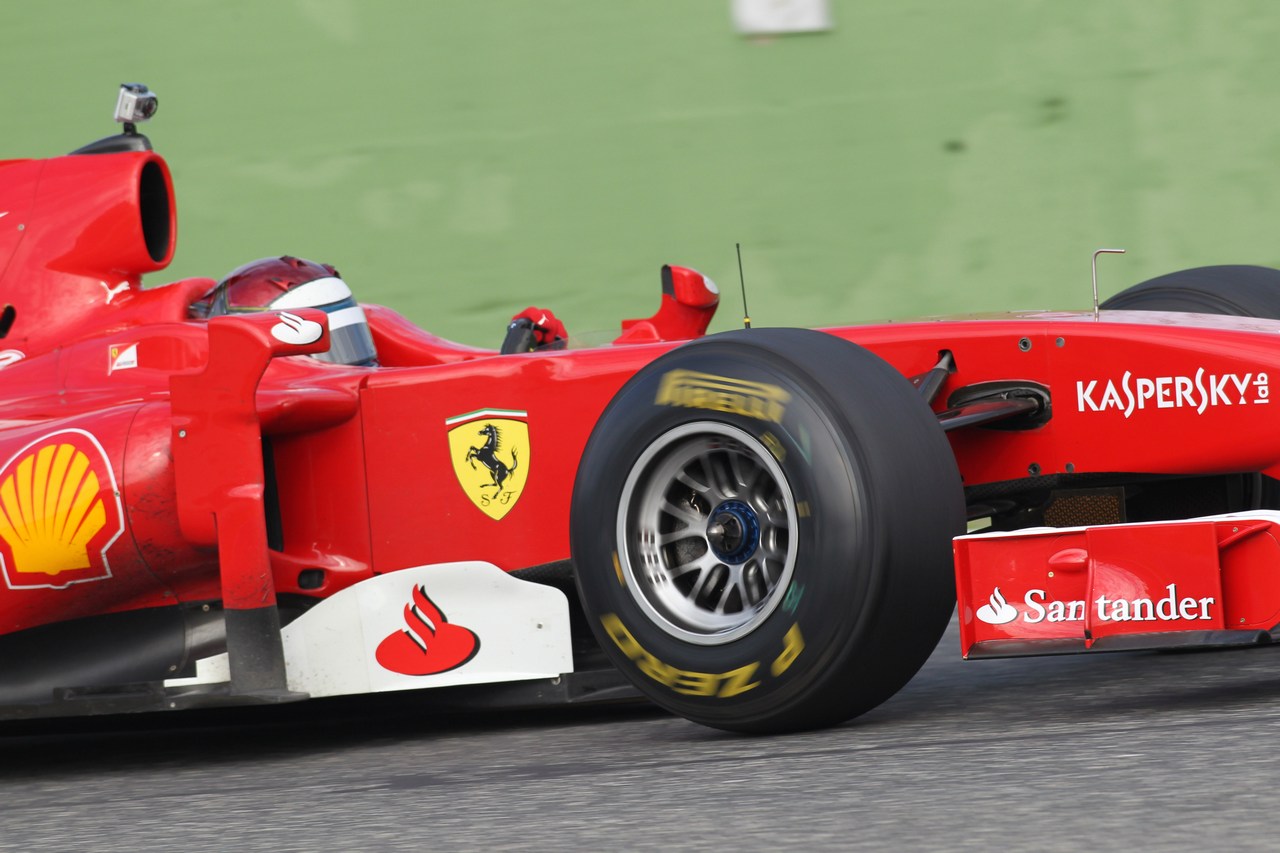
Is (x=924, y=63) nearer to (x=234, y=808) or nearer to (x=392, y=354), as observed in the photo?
(x=392, y=354)

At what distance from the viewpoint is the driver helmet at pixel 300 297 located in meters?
4.67

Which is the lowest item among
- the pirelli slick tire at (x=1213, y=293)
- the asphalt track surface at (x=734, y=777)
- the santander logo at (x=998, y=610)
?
the asphalt track surface at (x=734, y=777)

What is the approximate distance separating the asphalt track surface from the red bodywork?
0.41 m

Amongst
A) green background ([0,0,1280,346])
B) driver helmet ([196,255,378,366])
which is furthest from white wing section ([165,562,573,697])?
green background ([0,0,1280,346])

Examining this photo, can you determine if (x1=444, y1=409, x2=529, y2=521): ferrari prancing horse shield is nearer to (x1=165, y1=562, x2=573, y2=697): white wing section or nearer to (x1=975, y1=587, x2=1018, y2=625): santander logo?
(x1=165, y1=562, x2=573, y2=697): white wing section

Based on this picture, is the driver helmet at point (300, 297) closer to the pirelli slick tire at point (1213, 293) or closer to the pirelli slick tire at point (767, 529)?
the pirelli slick tire at point (767, 529)

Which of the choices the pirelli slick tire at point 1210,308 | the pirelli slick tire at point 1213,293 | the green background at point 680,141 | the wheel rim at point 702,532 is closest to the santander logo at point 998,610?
the wheel rim at point 702,532

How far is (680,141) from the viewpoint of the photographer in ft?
26.6

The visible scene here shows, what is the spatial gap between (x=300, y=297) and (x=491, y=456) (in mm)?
938

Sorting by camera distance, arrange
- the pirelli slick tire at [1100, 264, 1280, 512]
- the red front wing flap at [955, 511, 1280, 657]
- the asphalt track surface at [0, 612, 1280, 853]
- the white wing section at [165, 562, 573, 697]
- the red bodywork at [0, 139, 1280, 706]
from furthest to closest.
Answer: the pirelli slick tire at [1100, 264, 1280, 512] → the white wing section at [165, 562, 573, 697] → the red bodywork at [0, 139, 1280, 706] → the red front wing flap at [955, 511, 1280, 657] → the asphalt track surface at [0, 612, 1280, 853]

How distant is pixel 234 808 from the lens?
3.31 m

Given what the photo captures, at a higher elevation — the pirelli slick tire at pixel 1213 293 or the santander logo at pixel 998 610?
the pirelli slick tire at pixel 1213 293

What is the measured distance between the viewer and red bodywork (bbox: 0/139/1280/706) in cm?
357

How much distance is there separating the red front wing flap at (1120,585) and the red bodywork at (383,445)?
367 millimetres
